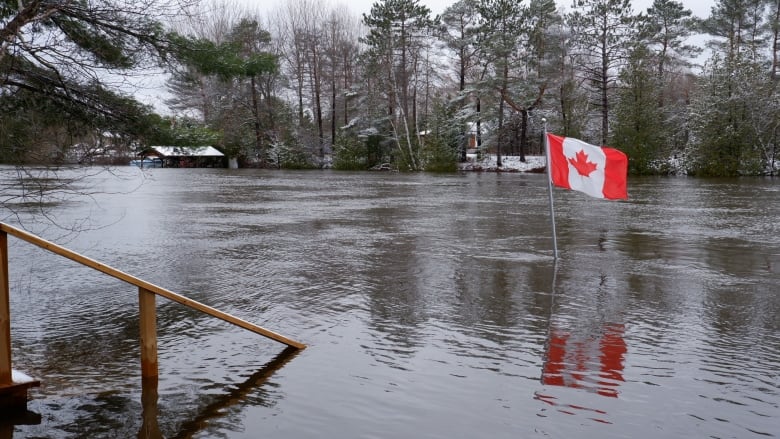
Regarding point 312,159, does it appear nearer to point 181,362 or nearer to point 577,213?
point 577,213

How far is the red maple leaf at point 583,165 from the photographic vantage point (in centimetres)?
973

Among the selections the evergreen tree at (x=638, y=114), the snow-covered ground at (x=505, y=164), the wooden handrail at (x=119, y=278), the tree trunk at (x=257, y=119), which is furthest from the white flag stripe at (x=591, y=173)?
the tree trunk at (x=257, y=119)

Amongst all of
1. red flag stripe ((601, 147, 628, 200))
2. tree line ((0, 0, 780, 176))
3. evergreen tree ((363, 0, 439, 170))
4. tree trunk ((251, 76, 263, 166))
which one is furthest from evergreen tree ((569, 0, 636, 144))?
red flag stripe ((601, 147, 628, 200))

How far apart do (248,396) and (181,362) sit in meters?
0.99

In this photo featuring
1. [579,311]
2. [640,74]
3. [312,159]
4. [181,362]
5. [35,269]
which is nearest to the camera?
[181,362]

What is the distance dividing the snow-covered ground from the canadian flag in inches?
1713

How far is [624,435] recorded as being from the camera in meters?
4.21

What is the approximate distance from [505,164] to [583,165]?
47.3 m

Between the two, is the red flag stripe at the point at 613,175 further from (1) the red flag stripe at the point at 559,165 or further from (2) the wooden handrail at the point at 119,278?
(2) the wooden handrail at the point at 119,278

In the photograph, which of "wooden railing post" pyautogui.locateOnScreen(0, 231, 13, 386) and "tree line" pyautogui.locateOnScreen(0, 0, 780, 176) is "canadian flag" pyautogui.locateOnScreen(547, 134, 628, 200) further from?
"tree line" pyautogui.locateOnScreen(0, 0, 780, 176)

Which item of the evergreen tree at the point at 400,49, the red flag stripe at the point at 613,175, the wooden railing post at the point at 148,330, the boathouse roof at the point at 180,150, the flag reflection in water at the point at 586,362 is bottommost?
the flag reflection in water at the point at 586,362

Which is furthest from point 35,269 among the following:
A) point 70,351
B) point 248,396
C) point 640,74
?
point 640,74

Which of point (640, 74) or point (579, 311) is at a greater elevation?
point (640, 74)

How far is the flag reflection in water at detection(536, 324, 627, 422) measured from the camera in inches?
198
